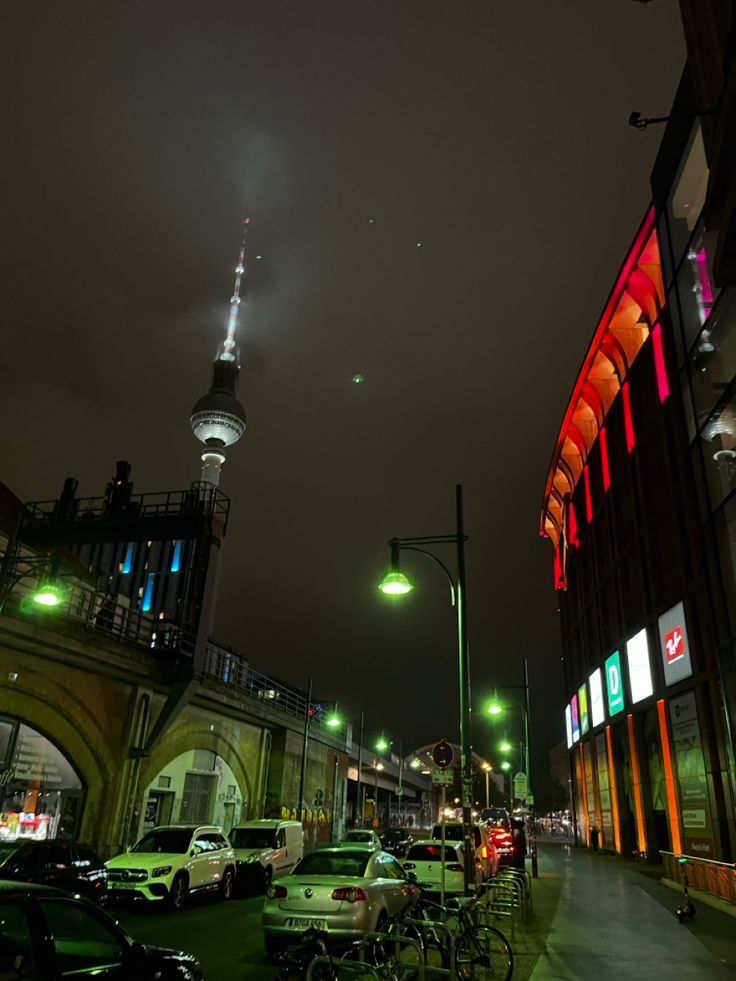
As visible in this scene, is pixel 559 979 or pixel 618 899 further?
pixel 618 899

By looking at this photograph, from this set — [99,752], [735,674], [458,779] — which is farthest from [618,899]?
[99,752]

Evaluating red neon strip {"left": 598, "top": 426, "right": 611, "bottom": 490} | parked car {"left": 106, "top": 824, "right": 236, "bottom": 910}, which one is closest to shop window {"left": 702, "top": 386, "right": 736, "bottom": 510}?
parked car {"left": 106, "top": 824, "right": 236, "bottom": 910}

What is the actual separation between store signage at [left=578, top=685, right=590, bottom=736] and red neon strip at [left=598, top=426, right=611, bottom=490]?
13992mm

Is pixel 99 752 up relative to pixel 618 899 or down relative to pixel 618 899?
up

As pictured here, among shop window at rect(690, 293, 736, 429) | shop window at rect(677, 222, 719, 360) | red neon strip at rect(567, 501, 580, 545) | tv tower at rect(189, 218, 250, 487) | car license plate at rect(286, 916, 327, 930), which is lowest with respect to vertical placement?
car license plate at rect(286, 916, 327, 930)

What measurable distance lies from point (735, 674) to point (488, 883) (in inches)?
356

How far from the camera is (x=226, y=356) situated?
4205 inches

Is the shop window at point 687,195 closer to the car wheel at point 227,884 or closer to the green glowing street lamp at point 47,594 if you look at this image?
the green glowing street lamp at point 47,594

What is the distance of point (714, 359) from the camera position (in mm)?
20016

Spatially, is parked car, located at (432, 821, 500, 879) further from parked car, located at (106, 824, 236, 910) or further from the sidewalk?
parked car, located at (106, 824, 236, 910)

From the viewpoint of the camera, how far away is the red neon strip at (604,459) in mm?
36847

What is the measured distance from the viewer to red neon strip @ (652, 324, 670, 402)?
2752 cm

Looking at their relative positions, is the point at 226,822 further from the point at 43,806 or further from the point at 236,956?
the point at 236,956

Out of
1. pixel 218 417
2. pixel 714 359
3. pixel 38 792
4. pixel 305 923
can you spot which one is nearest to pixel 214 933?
pixel 305 923
